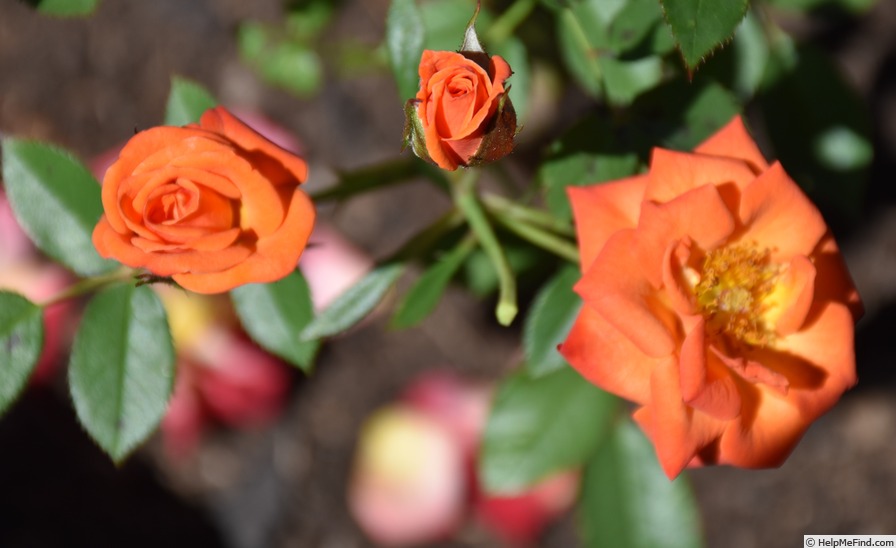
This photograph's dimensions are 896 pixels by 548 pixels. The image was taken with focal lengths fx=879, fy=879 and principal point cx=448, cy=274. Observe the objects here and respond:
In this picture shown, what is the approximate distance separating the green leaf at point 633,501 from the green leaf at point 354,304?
48 centimetres

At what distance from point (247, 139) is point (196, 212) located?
0.28 feet

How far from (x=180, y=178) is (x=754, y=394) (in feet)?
1.95

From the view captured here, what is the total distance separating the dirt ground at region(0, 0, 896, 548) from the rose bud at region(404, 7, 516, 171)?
4.21ft

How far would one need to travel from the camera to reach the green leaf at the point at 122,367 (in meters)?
0.97

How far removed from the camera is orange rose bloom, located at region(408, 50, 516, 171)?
72cm

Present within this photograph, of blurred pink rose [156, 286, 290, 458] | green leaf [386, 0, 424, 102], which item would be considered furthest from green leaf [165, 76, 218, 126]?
blurred pink rose [156, 286, 290, 458]

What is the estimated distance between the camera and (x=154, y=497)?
2121 mm

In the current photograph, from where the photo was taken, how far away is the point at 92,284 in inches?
40.1

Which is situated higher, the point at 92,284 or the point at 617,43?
the point at 617,43

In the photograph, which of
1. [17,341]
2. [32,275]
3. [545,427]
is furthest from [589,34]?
[32,275]

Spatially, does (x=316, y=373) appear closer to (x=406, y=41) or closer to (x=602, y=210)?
(x=406, y=41)

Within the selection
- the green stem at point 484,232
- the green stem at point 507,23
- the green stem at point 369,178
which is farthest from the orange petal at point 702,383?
the green stem at point 507,23

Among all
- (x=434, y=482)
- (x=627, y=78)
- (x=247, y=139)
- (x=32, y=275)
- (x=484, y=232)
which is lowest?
(x=434, y=482)

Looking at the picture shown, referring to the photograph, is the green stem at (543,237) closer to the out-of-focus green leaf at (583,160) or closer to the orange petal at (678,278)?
the out-of-focus green leaf at (583,160)
